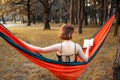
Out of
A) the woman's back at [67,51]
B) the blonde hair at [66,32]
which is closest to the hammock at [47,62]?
the woman's back at [67,51]

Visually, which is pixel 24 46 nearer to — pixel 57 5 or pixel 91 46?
pixel 91 46

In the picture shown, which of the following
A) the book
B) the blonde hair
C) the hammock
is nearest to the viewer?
the blonde hair

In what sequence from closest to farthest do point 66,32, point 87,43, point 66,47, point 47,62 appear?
point 66,32 < point 66,47 < point 47,62 < point 87,43

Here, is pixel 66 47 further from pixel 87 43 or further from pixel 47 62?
pixel 87 43

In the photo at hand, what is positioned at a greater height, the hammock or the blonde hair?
the blonde hair

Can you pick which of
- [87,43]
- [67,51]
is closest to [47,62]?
[67,51]

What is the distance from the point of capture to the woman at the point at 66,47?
166 inches

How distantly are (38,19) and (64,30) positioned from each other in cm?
7296

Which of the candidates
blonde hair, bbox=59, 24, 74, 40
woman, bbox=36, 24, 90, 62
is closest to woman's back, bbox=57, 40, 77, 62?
woman, bbox=36, 24, 90, 62

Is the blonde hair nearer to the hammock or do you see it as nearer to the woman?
the woman

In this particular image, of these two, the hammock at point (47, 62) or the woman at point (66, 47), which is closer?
the woman at point (66, 47)

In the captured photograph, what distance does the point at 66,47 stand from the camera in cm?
433

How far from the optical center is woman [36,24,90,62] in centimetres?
423

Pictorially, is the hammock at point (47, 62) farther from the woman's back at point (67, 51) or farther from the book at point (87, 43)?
the book at point (87, 43)
